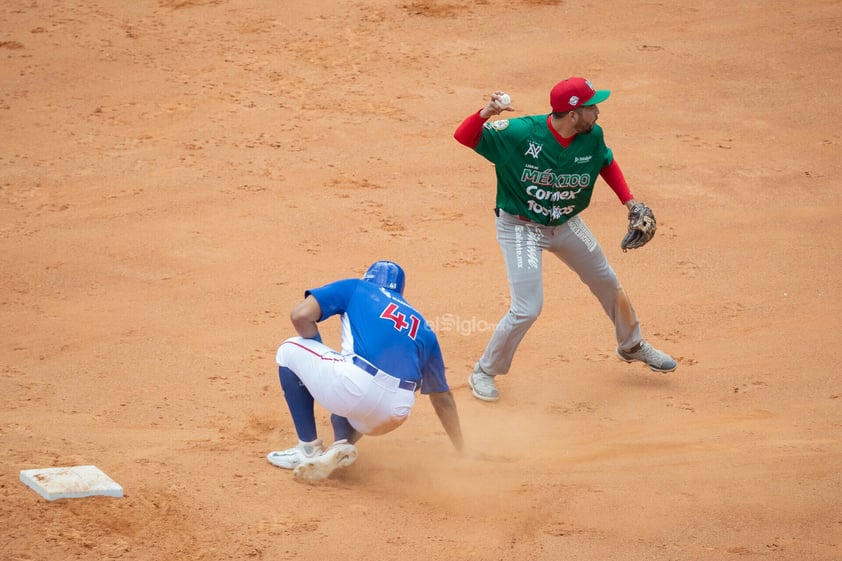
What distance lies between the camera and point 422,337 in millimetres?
Answer: 5711

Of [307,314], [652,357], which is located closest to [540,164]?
[652,357]

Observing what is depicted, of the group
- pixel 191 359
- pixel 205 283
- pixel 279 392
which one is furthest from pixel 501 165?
pixel 205 283

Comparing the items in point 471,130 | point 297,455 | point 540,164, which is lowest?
point 297,455

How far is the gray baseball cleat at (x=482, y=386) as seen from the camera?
290 inches

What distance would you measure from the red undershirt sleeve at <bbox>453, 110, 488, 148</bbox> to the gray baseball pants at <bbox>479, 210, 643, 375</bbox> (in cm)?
61

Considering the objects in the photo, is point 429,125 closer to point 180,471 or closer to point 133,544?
point 180,471

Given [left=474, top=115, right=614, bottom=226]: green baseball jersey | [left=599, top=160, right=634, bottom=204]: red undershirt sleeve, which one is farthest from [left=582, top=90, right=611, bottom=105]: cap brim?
[left=599, top=160, right=634, bottom=204]: red undershirt sleeve

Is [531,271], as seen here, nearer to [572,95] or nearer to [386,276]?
[572,95]

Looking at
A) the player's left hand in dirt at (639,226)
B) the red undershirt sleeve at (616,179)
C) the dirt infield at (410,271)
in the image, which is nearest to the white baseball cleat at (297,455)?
the dirt infield at (410,271)

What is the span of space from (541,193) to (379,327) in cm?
188

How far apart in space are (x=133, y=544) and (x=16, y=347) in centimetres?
343

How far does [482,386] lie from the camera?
7.39 metres

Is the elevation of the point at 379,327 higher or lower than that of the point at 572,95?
lower

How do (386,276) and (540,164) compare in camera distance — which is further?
A: (540,164)
